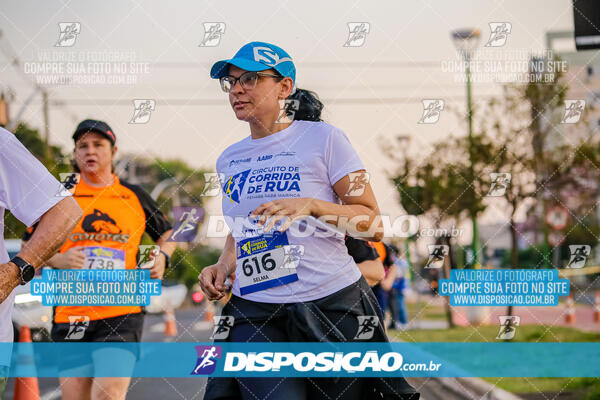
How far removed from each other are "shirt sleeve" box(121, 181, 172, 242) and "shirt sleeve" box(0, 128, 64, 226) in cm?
221

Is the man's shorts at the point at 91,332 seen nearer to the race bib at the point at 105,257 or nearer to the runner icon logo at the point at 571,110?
the race bib at the point at 105,257

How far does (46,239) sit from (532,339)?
993 cm

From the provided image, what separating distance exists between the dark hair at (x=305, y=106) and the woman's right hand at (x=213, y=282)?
0.97 m

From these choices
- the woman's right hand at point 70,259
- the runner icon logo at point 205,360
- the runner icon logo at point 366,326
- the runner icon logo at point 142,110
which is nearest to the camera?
the runner icon logo at point 366,326

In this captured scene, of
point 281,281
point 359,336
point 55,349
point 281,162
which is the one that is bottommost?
point 55,349

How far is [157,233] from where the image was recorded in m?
4.93

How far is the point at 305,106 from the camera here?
3.79m

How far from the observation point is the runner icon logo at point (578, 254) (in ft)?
22.5

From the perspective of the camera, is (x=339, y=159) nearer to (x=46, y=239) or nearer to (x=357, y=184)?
(x=357, y=184)

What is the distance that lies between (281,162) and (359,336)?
2.55ft

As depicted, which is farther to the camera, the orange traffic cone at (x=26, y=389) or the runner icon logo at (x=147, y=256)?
the orange traffic cone at (x=26, y=389)

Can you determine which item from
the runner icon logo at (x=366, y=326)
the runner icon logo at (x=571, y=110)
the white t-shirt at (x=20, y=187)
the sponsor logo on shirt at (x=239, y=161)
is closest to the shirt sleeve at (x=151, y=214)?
the sponsor logo on shirt at (x=239, y=161)

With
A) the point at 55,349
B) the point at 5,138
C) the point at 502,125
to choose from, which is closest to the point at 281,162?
the point at 5,138

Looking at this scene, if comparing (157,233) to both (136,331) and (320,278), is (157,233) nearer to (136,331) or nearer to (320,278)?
(136,331)
